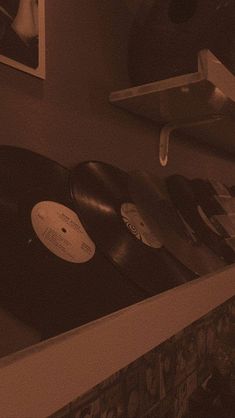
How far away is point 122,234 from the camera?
0.58m

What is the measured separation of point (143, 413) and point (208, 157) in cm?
73

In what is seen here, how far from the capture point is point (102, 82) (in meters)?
0.84

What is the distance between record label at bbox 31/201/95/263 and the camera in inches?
19.0

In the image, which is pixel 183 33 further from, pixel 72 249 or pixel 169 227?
pixel 72 249

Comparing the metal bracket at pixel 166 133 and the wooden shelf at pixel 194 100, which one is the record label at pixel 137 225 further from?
the metal bracket at pixel 166 133

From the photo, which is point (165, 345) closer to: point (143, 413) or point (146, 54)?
point (143, 413)

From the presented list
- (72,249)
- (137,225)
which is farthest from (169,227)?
(72,249)

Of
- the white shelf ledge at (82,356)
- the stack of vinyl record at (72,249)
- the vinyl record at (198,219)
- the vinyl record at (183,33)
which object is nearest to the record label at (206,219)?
the vinyl record at (198,219)

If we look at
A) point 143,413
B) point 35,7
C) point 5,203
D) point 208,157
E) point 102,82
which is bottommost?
point 143,413

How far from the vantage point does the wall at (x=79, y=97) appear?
654mm

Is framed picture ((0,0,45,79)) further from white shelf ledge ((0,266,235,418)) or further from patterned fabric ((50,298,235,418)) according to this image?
patterned fabric ((50,298,235,418))

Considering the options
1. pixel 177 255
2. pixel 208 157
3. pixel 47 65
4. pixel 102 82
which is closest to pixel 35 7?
pixel 47 65

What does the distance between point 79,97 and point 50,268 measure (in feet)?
1.34

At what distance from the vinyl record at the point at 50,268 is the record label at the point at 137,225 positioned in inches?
3.9
